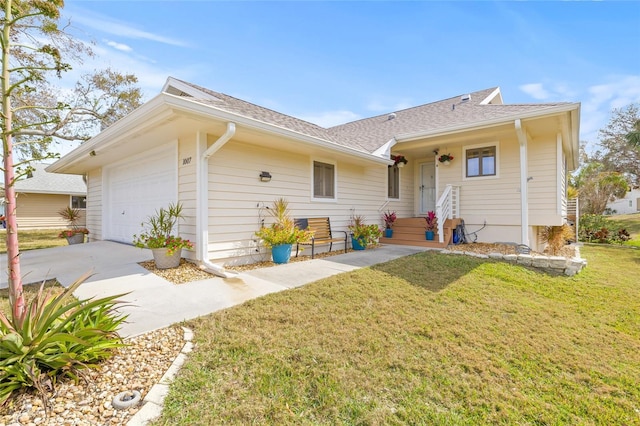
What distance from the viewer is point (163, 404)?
186 centimetres

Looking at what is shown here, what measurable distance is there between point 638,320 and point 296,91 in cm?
1074

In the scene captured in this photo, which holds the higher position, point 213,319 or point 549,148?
point 549,148

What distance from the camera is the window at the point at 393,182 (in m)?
9.93

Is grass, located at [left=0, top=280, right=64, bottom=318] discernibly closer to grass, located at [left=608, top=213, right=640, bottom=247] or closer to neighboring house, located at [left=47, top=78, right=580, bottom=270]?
neighboring house, located at [left=47, top=78, right=580, bottom=270]

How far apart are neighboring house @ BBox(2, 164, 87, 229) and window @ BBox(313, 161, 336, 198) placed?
64.6 feet

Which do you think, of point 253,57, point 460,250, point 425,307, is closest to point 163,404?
point 425,307

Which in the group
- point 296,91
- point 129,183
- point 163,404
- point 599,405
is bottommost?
point 599,405

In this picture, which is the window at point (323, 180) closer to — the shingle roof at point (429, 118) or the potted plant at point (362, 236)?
the potted plant at point (362, 236)

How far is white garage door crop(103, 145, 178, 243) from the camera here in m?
6.30

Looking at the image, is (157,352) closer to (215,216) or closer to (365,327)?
(365,327)

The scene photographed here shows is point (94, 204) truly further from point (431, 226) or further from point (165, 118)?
point (431, 226)

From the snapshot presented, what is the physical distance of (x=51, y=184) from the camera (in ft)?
62.0

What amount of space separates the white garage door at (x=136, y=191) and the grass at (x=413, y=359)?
4149 mm

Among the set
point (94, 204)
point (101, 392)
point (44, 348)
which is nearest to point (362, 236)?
point (101, 392)
